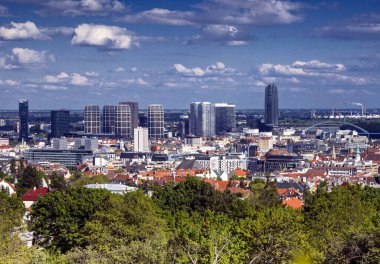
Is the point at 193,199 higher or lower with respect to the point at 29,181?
higher

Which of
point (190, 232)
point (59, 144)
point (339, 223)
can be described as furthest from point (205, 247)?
point (59, 144)

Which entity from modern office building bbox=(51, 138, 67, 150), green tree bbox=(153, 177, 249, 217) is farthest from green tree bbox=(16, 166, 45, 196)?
modern office building bbox=(51, 138, 67, 150)

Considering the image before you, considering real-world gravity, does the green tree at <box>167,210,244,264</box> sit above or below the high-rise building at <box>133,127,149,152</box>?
above

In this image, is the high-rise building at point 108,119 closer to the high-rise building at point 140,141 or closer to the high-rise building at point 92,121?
the high-rise building at point 92,121

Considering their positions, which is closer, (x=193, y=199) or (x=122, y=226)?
(x=122, y=226)

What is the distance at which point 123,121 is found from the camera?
18862cm

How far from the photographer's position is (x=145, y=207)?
31.8 metres

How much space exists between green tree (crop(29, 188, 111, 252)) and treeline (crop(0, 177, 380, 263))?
41mm

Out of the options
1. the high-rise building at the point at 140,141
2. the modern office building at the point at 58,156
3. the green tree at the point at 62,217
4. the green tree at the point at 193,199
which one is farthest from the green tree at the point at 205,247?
the high-rise building at the point at 140,141

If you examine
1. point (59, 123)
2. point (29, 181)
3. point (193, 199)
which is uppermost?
point (59, 123)

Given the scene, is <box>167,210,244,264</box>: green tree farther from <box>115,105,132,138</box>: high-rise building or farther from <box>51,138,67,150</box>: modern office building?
<box>115,105,132,138</box>: high-rise building

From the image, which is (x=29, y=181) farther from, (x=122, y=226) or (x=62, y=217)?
(x=122, y=226)

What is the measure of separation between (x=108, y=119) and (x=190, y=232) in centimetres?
16850

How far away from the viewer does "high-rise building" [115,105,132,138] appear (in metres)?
188
